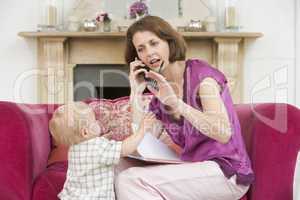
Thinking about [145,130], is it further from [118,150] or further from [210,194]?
[210,194]

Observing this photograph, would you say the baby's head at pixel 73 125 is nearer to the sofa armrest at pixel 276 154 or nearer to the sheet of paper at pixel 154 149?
the sheet of paper at pixel 154 149

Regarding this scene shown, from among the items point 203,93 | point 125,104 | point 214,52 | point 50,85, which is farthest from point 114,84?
point 203,93

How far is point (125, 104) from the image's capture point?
249cm

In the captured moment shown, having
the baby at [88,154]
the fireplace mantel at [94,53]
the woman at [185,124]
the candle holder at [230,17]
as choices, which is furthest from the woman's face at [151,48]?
the candle holder at [230,17]

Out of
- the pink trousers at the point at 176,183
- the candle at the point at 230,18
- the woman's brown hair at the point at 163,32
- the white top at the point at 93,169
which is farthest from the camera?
the candle at the point at 230,18

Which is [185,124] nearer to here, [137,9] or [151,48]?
[151,48]

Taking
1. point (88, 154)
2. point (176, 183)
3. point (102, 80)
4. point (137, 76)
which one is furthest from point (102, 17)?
point (176, 183)

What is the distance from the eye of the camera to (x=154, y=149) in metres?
1.75

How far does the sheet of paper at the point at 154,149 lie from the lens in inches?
66.5

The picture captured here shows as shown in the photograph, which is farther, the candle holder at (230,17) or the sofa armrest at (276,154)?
the candle holder at (230,17)

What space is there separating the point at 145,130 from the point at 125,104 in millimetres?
811

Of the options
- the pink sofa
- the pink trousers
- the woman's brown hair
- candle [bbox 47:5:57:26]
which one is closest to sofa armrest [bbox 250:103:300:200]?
the pink sofa

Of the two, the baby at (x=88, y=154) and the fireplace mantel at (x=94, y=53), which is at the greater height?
the fireplace mantel at (x=94, y=53)

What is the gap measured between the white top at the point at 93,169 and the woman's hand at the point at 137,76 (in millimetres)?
272
